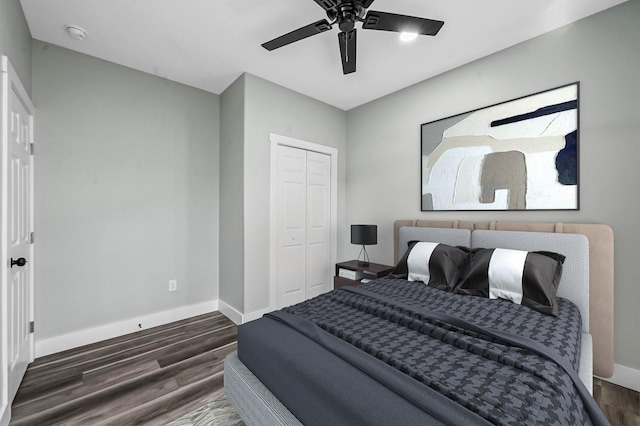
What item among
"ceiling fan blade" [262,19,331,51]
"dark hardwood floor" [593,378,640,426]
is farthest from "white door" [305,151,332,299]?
"dark hardwood floor" [593,378,640,426]

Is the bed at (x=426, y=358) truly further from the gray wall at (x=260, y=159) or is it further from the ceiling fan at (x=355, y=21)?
the ceiling fan at (x=355, y=21)

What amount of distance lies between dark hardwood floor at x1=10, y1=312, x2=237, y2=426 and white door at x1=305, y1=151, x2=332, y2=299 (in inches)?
52.2

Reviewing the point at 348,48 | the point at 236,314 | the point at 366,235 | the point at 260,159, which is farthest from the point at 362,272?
the point at 348,48

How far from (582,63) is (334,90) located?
2324 mm

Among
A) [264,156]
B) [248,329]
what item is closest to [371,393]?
[248,329]

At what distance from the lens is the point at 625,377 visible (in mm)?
1947

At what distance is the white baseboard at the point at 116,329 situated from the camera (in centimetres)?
241

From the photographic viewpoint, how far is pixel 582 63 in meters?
2.14

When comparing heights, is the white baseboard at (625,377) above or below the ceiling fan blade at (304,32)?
below

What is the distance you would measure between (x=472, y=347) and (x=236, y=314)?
8.23 feet

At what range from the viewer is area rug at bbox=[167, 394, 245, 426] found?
163 cm

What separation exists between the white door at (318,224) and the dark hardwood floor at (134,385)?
1.35 m

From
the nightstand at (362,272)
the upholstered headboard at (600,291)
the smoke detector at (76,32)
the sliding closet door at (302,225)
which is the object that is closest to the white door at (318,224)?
the sliding closet door at (302,225)

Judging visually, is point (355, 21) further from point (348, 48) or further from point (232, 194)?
point (232, 194)
